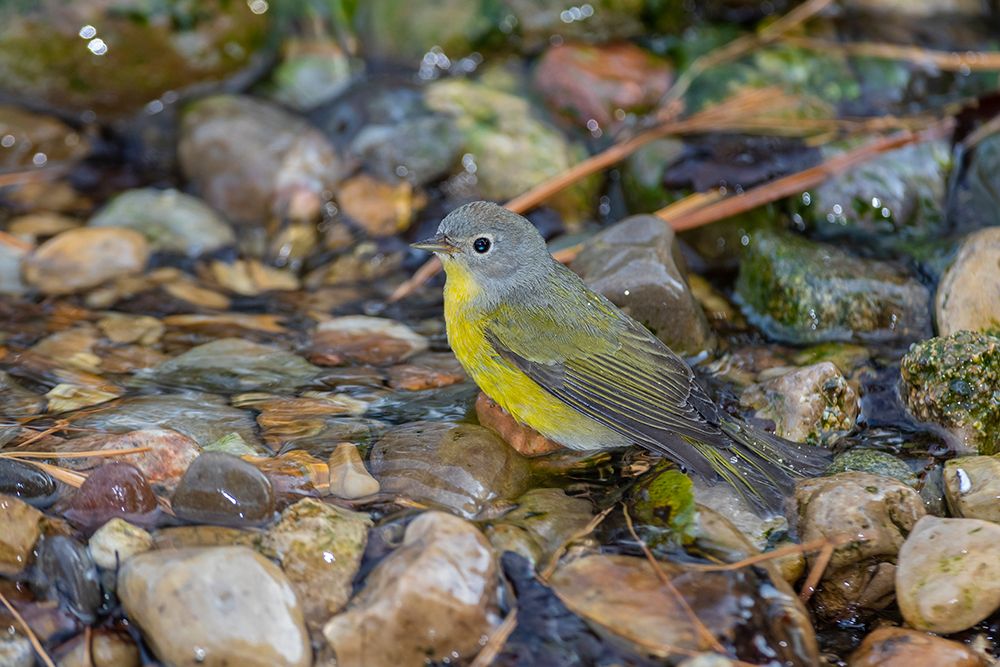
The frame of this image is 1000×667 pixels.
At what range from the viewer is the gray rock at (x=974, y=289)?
487 cm

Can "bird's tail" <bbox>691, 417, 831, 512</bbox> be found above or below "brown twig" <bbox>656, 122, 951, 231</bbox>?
above

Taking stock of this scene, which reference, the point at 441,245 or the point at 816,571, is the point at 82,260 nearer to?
the point at 441,245

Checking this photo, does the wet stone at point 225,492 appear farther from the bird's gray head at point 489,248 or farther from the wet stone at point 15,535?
the bird's gray head at point 489,248

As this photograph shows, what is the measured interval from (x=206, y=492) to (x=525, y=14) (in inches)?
173

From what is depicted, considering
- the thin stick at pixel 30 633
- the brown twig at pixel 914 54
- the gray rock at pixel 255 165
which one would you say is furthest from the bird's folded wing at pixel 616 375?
the brown twig at pixel 914 54

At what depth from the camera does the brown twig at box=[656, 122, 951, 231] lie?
5914mm

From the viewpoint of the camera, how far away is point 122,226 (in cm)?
620

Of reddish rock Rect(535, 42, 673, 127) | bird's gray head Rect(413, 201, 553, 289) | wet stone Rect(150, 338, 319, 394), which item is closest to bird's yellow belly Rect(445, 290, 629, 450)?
bird's gray head Rect(413, 201, 553, 289)

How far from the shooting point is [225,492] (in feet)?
12.1

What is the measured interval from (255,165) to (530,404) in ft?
9.73

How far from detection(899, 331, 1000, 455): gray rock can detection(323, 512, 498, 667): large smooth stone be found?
229 cm

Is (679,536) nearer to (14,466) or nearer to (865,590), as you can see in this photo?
(865,590)

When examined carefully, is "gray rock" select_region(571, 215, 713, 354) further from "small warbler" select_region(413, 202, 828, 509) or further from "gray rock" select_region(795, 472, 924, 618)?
"gray rock" select_region(795, 472, 924, 618)

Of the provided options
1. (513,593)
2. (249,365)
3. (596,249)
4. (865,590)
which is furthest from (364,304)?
(865,590)
